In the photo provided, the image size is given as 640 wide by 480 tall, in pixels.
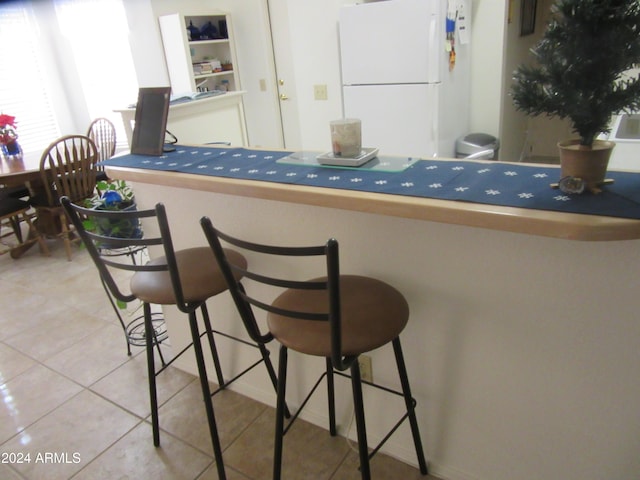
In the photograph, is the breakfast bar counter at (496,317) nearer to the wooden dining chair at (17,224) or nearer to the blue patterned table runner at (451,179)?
the blue patterned table runner at (451,179)

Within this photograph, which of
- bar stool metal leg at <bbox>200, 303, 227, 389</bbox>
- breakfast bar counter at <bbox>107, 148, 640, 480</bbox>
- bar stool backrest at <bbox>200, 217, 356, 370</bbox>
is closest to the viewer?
bar stool backrest at <bbox>200, 217, 356, 370</bbox>

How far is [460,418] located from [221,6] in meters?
4.25

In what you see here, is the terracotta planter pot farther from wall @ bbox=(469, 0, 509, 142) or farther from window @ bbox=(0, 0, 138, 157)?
window @ bbox=(0, 0, 138, 157)

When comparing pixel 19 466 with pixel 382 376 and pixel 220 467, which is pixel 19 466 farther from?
pixel 382 376

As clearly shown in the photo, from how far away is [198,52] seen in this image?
4.34 m

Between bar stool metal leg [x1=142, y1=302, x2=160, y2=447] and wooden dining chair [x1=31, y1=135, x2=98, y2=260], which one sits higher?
wooden dining chair [x1=31, y1=135, x2=98, y2=260]

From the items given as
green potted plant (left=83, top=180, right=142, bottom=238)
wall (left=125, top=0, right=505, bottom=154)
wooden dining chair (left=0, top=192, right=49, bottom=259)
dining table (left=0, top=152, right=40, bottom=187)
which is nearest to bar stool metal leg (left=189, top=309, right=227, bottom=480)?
green potted plant (left=83, top=180, right=142, bottom=238)

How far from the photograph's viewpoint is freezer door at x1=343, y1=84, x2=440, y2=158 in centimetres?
285

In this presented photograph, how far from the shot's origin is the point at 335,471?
5.15 feet

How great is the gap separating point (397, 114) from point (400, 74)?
25cm

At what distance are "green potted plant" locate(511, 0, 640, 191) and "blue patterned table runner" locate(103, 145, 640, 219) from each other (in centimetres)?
7

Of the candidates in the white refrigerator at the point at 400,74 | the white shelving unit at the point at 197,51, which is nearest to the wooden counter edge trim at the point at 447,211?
the white refrigerator at the point at 400,74

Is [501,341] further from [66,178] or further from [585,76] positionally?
[66,178]

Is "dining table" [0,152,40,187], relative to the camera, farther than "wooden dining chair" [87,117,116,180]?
No
